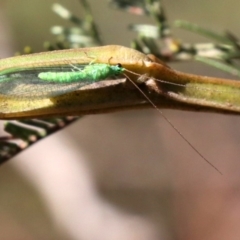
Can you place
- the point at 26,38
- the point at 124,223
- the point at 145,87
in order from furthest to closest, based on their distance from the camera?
the point at 26,38 → the point at 124,223 → the point at 145,87

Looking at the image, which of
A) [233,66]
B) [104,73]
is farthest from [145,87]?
[233,66]

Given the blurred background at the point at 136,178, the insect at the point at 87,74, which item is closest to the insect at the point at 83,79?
the insect at the point at 87,74

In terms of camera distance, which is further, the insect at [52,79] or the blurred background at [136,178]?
the blurred background at [136,178]

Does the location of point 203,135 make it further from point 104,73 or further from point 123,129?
point 104,73

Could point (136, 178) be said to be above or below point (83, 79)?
above

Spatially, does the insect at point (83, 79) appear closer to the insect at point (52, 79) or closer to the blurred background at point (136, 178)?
the insect at point (52, 79)

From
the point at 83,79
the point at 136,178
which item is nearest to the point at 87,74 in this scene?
the point at 83,79

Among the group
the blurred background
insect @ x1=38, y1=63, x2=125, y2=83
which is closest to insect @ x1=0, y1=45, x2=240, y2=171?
insect @ x1=38, y1=63, x2=125, y2=83

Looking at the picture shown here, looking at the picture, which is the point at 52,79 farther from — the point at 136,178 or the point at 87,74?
the point at 136,178
